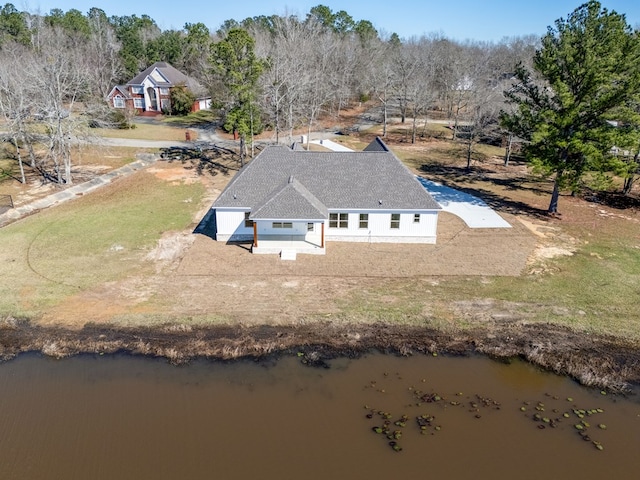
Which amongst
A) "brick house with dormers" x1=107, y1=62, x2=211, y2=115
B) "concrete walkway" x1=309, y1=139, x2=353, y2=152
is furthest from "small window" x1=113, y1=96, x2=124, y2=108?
"concrete walkway" x1=309, y1=139, x2=353, y2=152

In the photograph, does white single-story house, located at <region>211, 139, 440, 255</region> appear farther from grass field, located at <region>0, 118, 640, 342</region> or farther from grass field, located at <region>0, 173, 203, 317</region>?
grass field, located at <region>0, 173, 203, 317</region>

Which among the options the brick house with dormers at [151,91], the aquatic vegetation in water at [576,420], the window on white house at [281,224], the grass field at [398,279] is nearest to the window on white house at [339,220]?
the window on white house at [281,224]

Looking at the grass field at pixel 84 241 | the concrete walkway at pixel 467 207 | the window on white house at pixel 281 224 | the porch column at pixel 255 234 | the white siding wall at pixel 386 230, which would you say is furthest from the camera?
the concrete walkway at pixel 467 207

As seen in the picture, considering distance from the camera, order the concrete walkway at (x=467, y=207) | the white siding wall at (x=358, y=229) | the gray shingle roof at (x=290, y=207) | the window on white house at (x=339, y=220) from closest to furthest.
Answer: the gray shingle roof at (x=290, y=207)
the white siding wall at (x=358, y=229)
the window on white house at (x=339, y=220)
the concrete walkway at (x=467, y=207)

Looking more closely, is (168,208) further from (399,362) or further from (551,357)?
(551,357)

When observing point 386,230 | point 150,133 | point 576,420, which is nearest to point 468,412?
point 576,420

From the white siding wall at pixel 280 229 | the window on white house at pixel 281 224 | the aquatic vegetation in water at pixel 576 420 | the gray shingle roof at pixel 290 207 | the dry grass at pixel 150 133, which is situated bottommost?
the aquatic vegetation in water at pixel 576 420

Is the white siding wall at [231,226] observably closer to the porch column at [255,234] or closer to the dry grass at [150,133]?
the porch column at [255,234]
